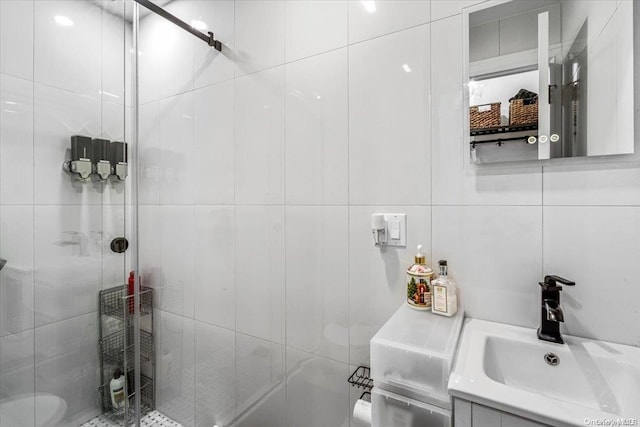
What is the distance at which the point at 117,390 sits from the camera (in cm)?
133

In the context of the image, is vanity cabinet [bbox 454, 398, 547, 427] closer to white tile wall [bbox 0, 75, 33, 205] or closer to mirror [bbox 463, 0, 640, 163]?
mirror [bbox 463, 0, 640, 163]

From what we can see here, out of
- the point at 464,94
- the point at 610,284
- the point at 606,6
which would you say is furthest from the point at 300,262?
the point at 606,6

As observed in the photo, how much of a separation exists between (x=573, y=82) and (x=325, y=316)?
43.9 inches

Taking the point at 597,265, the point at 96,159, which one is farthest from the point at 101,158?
the point at 597,265

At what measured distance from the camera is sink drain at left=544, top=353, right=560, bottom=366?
29.7 inches

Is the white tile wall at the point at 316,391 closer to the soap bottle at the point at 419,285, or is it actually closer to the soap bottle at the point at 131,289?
the soap bottle at the point at 419,285

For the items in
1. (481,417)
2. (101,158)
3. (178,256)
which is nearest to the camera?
(481,417)

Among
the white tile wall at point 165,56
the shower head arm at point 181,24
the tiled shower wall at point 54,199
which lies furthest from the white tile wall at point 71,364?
the shower head arm at point 181,24

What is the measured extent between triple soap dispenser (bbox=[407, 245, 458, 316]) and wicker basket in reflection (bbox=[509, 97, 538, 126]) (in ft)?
1.57

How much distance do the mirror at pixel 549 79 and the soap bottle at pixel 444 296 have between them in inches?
15.7

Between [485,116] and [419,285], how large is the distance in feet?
1.87

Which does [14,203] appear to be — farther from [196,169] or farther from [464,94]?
[464,94]

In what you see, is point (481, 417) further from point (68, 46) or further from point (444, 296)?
point (68, 46)

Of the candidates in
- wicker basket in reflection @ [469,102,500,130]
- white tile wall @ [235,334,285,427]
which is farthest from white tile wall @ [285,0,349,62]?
white tile wall @ [235,334,285,427]
